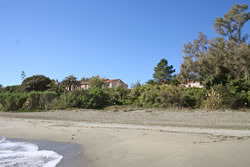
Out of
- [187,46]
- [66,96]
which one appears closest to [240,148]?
[66,96]

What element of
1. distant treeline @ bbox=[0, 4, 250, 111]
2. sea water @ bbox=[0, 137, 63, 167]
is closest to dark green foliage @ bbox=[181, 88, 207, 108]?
distant treeline @ bbox=[0, 4, 250, 111]

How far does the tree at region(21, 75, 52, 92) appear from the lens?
27047mm

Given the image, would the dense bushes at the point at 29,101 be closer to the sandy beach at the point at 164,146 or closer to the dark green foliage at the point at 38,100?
the dark green foliage at the point at 38,100

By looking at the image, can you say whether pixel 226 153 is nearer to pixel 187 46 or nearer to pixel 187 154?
pixel 187 154

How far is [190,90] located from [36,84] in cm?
2217

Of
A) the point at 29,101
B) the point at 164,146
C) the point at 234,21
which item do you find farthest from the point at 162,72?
the point at 164,146

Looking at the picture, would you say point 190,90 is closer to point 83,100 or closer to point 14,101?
point 83,100

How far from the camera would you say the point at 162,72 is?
40469mm

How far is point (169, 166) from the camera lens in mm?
3525

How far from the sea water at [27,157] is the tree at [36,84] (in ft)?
76.2

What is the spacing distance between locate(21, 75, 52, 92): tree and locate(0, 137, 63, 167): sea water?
23.2m

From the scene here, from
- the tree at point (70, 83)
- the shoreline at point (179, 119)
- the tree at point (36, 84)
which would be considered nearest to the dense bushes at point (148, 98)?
the shoreline at point (179, 119)

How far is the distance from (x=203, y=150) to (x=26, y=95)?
16.5 m

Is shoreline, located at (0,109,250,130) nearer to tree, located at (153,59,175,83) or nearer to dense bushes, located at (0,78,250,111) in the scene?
dense bushes, located at (0,78,250,111)
